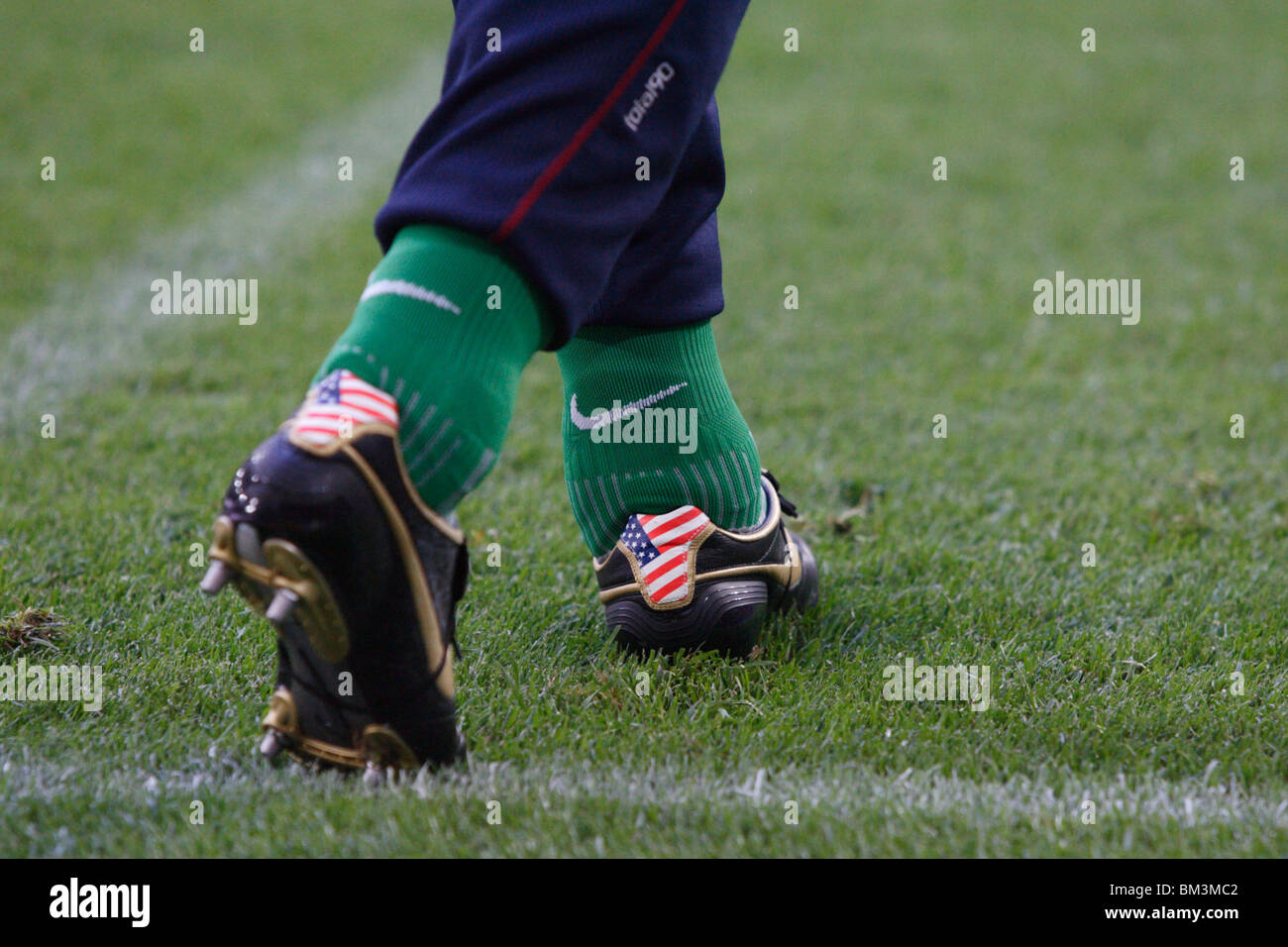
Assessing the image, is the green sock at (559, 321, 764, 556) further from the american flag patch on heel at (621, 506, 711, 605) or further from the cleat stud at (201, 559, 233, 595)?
the cleat stud at (201, 559, 233, 595)

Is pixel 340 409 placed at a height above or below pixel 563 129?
below

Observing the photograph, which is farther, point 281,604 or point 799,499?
point 799,499

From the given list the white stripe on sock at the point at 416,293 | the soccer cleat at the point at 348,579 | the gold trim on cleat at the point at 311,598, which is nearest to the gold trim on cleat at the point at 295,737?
the soccer cleat at the point at 348,579

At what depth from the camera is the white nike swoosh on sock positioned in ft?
5.71

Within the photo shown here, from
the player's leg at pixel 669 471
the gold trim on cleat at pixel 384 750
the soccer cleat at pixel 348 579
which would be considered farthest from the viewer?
the player's leg at pixel 669 471

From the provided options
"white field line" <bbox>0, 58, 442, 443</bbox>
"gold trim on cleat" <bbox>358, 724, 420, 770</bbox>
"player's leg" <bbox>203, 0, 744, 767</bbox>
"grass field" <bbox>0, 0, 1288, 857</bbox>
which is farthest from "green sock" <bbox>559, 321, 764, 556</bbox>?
"white field line" <bbox>0, 58, 442, 443</bbox>

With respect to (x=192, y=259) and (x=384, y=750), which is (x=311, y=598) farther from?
(x=192, y=259)

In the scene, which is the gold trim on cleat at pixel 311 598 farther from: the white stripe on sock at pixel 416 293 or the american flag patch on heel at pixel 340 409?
the white stripe on sock at pixel 416 293

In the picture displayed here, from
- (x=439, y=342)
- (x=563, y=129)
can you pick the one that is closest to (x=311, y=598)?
(x=439, y=342)

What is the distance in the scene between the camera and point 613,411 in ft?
5.76

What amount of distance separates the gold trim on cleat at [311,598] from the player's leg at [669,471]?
1.81ft

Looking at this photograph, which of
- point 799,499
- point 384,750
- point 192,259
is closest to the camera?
point 384,750

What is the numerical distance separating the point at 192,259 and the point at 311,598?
3.29m

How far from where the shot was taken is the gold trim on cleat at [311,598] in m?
1.21
